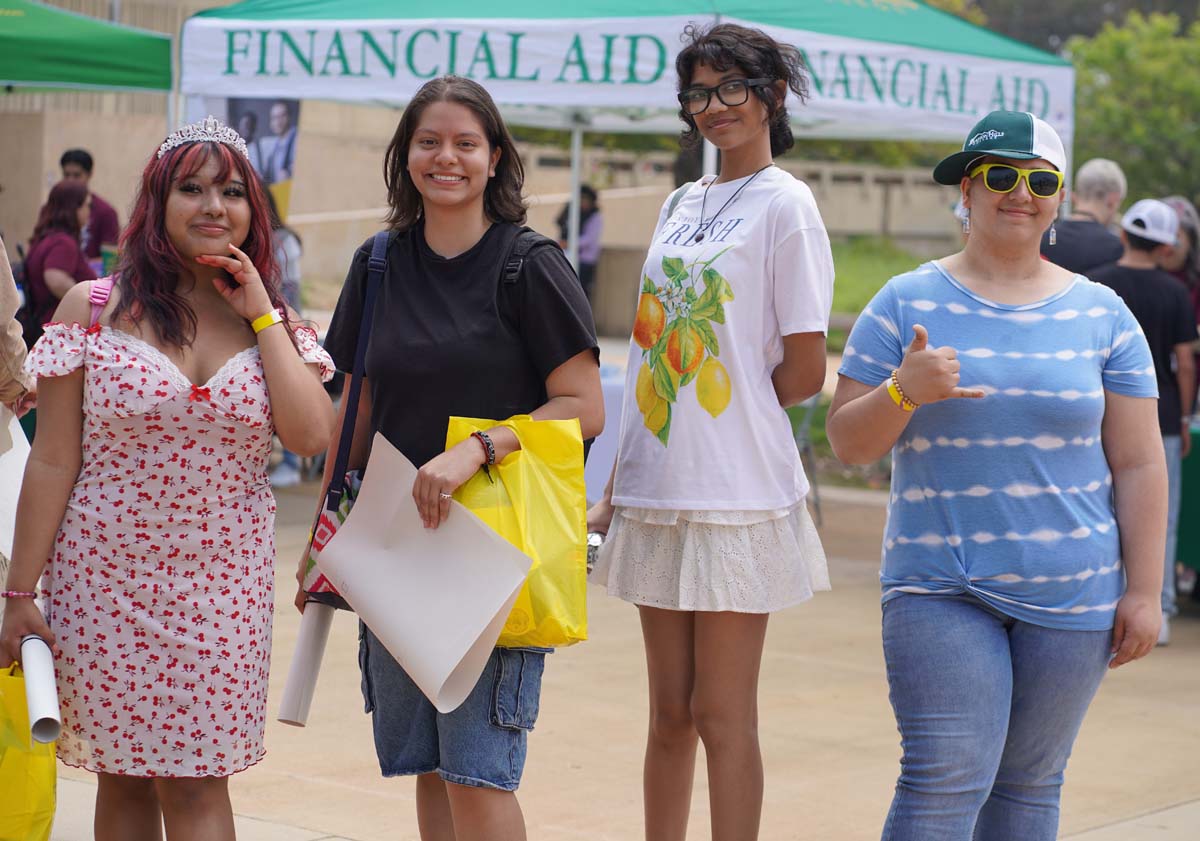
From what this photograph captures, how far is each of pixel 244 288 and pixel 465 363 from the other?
463 millimetres

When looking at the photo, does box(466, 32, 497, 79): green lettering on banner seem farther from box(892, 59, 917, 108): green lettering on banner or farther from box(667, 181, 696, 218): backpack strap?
box(667, 181, 696, 218): backpack strap

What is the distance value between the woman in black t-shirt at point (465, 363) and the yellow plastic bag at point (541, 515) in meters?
0.05

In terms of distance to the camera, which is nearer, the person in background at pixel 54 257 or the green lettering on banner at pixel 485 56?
the green lettering on banner at pixel 485 56

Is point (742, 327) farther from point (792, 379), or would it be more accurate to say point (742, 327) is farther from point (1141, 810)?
point (1141, 810)

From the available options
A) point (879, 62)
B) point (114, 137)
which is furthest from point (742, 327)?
point (114, 137)

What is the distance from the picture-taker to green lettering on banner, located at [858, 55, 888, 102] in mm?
9031

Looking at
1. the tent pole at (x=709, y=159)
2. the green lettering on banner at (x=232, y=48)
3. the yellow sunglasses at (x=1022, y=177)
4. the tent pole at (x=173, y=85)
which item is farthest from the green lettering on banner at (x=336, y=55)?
the yellow sunglasses at (x=1022, y=177)

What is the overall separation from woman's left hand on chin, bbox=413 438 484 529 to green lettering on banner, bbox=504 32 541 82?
19.9ft

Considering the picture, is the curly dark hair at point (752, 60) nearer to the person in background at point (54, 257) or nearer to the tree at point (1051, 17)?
the person in background at point (54, 257)

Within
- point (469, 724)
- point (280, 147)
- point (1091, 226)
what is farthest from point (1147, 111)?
point (469, 724)

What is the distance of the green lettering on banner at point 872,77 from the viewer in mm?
9031

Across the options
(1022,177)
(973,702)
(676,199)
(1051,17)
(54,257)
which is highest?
(1051,17)

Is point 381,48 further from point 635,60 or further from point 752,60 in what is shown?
point 752,60

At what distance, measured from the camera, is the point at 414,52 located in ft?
29.9
